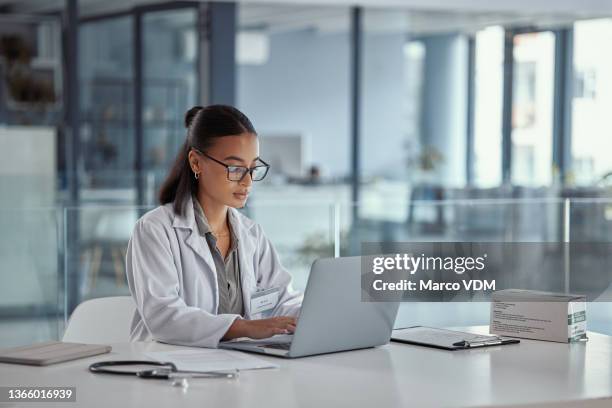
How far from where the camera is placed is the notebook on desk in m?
2.30

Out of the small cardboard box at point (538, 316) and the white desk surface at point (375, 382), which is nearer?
the white desk surface at point (375, 382)

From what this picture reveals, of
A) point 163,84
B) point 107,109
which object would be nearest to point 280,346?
point 107,109

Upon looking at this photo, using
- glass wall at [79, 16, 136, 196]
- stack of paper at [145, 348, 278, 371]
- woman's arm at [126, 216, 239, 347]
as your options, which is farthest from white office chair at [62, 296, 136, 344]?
glass wall at [79, 16, 136, 196]

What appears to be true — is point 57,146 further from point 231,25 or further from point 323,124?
point 323,124

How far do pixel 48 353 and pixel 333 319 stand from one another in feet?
2.20

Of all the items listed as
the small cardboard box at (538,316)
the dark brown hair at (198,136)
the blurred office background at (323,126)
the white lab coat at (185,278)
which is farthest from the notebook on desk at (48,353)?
the blurred office background at (323,126)

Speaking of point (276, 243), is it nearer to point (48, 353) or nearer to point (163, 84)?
point (163, 84)

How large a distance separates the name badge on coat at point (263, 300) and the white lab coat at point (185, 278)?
0.03 metres

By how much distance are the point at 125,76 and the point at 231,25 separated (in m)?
0.84

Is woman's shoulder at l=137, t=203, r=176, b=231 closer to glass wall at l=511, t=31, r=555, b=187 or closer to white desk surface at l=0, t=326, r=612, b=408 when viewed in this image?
white desk surface at l=0, t=326, r=612, b=408

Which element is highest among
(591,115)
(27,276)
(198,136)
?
(591,115)

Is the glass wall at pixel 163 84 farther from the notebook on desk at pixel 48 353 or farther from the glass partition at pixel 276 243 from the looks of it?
the notebook on desk at pixel 48 353

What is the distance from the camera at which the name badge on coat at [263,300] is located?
2.83 metres

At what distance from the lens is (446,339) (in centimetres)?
270
